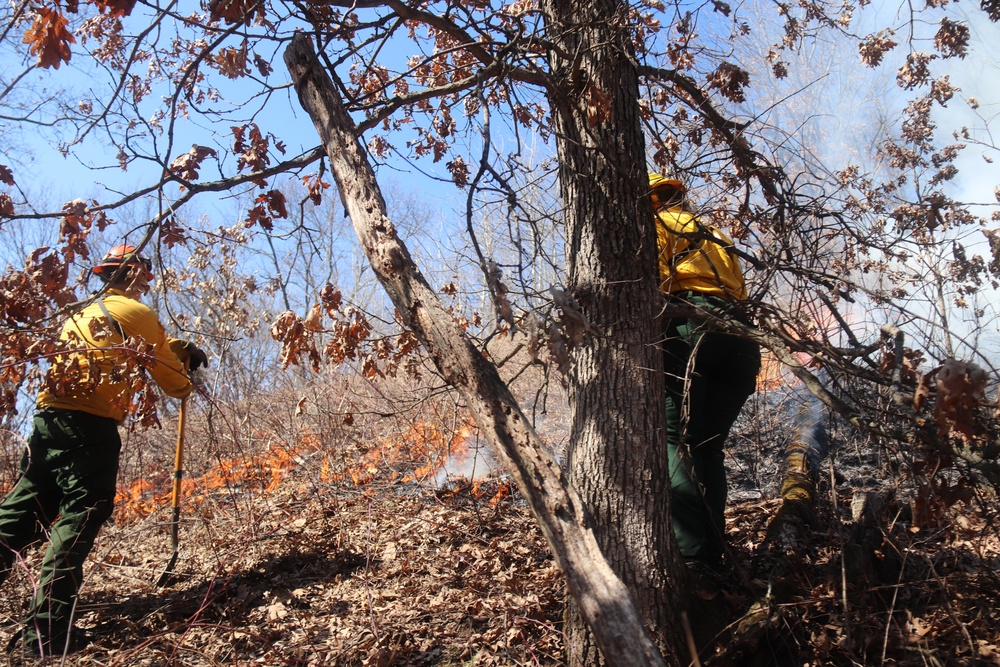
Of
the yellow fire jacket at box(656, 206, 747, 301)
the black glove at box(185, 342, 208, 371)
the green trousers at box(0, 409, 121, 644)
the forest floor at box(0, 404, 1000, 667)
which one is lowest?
the forest floor at box(0, 404, 1000, 667)

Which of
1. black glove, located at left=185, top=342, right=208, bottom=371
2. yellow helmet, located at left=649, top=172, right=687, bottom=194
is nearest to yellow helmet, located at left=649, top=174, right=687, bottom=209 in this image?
yellow helmet, located at left=649, top=172, right=687, bottom=194

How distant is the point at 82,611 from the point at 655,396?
360 cm

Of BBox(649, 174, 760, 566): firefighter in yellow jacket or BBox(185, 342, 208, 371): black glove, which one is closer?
BBox(649, 174, 760, 566): firefighter in yellow jacket

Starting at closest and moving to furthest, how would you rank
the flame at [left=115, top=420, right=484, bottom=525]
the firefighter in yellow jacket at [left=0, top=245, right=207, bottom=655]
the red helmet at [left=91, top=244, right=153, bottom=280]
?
1. the firefighter in yellow jacket at [left=0, top=245, right=207, bottom=655]
2. the red helmet at [left=91, top=244, right=153, bottom=280]
3. the flame at [left=115, top=420, right=484, bottom=525]

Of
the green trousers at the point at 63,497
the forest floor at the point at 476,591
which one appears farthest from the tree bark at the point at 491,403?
the green trousers at the point at 63,497

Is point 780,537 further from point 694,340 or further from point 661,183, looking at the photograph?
point 661,183

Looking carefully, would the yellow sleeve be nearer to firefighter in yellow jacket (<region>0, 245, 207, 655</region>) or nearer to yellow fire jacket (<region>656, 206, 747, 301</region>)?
firefighter in yellow jacket (<region>0, 245, 207, 655</region>)

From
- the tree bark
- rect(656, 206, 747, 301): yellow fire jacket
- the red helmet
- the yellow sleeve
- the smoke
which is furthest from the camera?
the smoke

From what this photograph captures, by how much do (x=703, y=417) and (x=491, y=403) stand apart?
186cm

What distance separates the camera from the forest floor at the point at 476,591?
314 centimetres

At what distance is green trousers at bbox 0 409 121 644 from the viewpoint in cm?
370

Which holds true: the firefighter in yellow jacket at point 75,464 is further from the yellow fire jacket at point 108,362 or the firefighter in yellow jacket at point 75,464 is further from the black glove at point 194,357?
the black glove at point 194,357

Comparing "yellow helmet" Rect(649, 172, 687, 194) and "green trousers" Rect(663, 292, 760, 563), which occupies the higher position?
"yellow helmet" Rect(649, 172, 687, 194)

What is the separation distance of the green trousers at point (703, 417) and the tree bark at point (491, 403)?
1459mm
